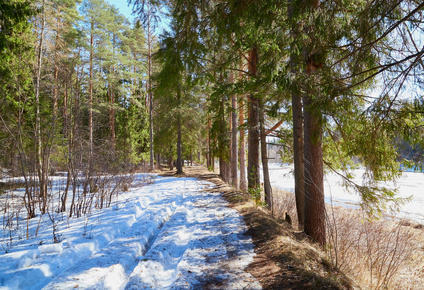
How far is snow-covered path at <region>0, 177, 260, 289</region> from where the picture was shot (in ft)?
8.48

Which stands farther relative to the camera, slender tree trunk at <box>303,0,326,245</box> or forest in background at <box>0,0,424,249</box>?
slender tree trunk at <box>303,0,326,245</box>

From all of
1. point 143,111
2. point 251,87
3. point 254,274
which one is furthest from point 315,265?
point 143,111

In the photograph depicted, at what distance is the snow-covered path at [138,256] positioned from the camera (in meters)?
2.59

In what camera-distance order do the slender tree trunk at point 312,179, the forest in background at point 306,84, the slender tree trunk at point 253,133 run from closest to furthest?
the forest in background at point 306,84 < the slender tree trunk at point 312,179 < the slender tree trunk at point 253,133

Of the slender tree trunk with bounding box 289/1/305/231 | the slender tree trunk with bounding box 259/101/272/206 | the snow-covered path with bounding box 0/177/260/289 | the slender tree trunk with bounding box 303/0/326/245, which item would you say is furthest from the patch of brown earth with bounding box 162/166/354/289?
the slender tree trunk with bounding box 259/101/272/206

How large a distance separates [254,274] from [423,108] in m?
3.15

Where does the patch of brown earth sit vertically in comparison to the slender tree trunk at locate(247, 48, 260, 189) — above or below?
below

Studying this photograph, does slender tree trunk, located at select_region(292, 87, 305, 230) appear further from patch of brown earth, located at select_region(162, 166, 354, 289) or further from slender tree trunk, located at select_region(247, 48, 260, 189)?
slender tree trunk, located at select_region(247, 48, 260, 189)

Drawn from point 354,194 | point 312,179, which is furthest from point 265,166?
point 354,194

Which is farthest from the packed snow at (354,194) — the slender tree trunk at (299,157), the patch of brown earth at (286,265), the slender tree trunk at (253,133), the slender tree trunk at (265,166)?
the patch of brown earth at (286,265)

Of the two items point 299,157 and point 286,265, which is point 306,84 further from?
point 286,265

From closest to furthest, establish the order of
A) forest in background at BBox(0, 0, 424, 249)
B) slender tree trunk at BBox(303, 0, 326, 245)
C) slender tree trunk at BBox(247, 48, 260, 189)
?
forest in background at BBox(0, 0, 424, 249)
slender tree trunk at BBox(303, 0, 326, 245)
slender tree trunk at BBox(247, 48, 260, 189)

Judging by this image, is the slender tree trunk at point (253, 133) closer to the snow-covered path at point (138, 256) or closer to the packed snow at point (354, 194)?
the packed snow at point (354, 194)

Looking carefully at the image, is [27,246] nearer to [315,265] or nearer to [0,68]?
[315,265]
